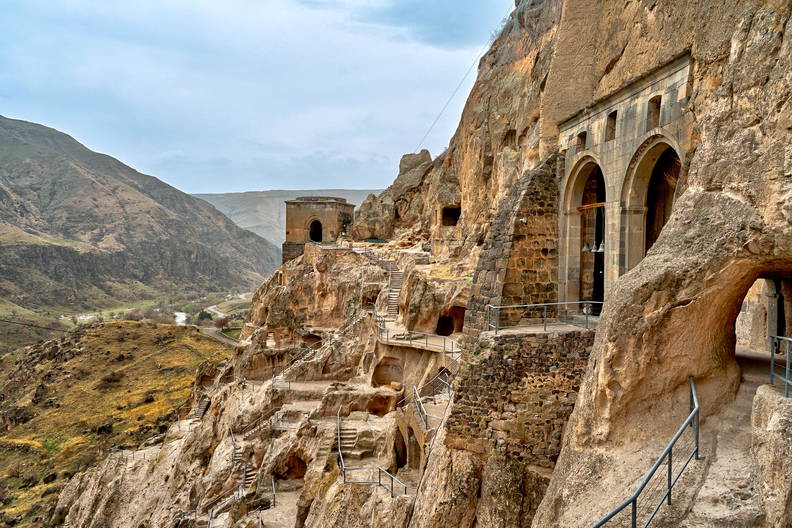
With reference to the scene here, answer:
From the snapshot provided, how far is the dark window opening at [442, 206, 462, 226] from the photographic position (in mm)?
35625

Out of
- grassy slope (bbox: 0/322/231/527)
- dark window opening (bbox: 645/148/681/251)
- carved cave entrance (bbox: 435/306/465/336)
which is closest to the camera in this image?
dark window opening (bbox: 645/148/681/251)

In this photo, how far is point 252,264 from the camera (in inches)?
7323

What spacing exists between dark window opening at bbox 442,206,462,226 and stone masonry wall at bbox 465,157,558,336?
75.7 feet

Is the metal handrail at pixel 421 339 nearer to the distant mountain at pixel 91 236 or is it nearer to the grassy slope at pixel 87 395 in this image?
the grassy slope at pixel 87 395

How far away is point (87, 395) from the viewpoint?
155 ft

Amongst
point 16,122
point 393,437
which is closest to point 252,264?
point 16,122

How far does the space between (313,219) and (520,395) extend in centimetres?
4214

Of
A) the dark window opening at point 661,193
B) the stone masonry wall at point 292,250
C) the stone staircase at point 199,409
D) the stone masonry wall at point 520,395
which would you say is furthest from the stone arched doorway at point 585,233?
the stone masonry wall at point 292,250

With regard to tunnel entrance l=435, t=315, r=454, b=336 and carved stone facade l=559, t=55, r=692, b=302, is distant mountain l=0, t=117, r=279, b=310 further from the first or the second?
carved stone facade l=559, t=55, r=692, b=302

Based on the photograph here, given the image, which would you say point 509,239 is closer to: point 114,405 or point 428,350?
point 428,350

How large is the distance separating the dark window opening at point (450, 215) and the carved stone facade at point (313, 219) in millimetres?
16889

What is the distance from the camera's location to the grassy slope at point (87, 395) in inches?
1390

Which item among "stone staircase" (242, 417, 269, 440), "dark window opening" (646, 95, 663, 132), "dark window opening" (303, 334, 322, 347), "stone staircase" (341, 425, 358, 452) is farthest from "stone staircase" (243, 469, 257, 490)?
"dark window opening" (646, 95, 663, 132)

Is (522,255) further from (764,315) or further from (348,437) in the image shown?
(348,437)
